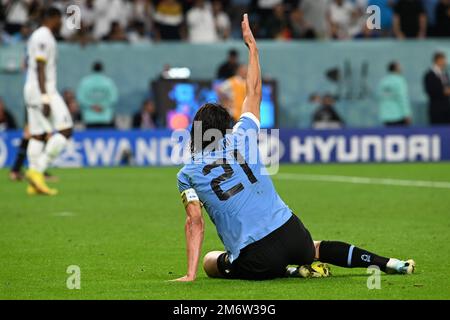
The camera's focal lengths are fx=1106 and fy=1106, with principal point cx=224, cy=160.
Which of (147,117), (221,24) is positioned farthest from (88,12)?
(221,24)

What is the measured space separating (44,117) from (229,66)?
8.79 meters

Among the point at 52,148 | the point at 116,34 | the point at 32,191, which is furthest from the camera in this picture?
the point at 116,34

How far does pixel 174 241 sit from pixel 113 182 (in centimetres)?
821

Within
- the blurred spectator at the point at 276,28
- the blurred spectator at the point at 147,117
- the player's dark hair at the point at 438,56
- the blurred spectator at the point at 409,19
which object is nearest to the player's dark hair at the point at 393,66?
the player's dark hair at the point at 438,56

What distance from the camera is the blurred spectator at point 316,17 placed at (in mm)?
27734

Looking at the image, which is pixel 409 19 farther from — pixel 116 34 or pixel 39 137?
pixel 39 137

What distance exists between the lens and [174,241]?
39.9 feet

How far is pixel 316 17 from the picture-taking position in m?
28.0

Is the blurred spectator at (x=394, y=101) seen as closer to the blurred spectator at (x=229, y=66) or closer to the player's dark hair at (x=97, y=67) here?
the blurred spectator at (x=229, y=66)

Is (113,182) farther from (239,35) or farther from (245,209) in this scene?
(245,209)

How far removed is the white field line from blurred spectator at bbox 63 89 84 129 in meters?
5.76

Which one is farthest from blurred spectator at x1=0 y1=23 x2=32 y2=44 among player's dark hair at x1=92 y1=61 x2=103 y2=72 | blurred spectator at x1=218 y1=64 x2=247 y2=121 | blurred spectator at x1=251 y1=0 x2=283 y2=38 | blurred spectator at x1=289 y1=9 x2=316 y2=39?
blurred spectator at x1=289 y1=9 x2=316 y2=39

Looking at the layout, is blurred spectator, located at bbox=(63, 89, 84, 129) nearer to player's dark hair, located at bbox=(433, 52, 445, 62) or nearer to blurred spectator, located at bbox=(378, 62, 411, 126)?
blurred spectator, located at bbox=(378, 62, 411, 126)

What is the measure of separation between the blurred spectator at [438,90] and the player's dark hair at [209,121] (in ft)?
58.0
